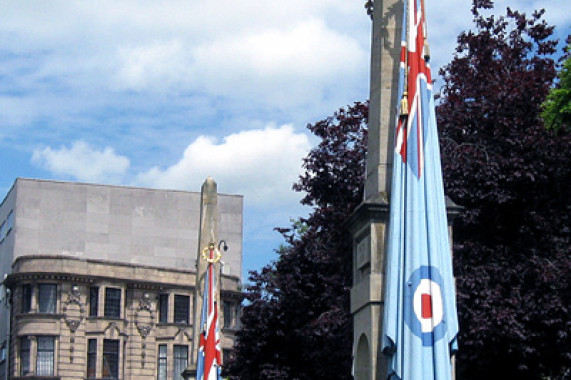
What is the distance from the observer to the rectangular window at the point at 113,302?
213 ft

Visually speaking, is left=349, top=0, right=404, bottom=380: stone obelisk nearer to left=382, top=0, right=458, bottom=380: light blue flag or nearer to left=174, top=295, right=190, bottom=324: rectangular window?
left=382, top=0, right=458, bottom=380: light blue flag

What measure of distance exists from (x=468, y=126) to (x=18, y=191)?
46.7 m

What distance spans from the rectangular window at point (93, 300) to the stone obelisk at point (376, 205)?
176ft

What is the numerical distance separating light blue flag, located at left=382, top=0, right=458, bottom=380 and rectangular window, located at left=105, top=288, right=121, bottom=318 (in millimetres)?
55129

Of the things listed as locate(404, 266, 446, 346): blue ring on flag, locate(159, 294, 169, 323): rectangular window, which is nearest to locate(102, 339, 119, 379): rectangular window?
locate(159, 294, 169, 323): rectangular window

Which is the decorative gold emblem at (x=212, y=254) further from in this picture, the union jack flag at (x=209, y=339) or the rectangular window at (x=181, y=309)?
the rectangular window at (x=181, y=309)

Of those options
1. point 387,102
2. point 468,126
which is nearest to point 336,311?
point 468,126

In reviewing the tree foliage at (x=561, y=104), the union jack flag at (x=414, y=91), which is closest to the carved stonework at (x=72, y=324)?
the tree foliage at (x=561, y=104)

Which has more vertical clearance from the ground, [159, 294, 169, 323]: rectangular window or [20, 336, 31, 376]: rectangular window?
[159, 294, 169, 323]: rectangular window

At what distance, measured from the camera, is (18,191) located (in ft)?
224

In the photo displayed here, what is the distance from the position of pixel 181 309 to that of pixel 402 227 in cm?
5757

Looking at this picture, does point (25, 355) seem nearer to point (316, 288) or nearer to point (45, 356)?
point (45, 356)

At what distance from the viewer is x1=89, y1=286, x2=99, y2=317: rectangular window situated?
64.4 metres

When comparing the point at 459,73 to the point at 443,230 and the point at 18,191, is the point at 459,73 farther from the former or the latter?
the point at 18,191
